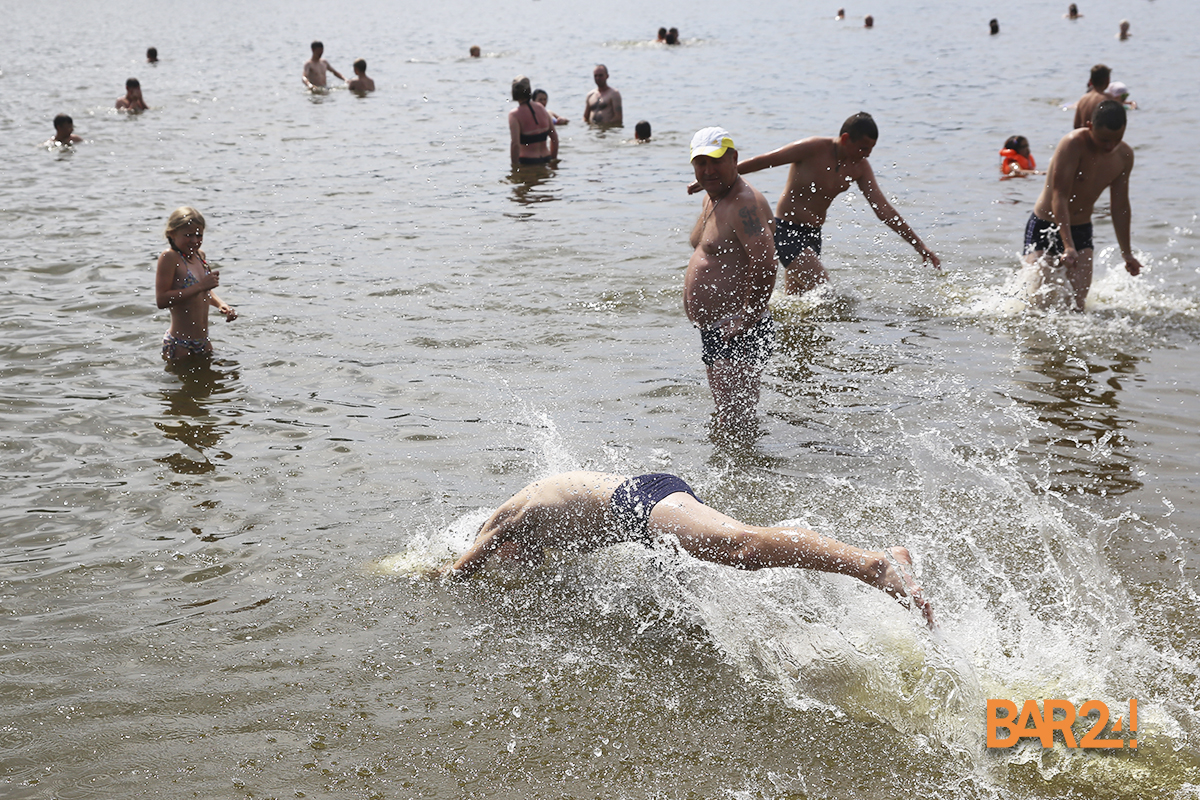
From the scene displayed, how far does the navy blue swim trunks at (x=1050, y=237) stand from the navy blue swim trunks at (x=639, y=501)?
5566 mm

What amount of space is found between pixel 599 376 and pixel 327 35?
161ft

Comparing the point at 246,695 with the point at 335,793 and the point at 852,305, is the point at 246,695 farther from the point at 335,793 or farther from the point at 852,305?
the point at 852,305

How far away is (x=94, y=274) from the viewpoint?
1042 cm

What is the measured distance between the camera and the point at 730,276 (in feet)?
19.7

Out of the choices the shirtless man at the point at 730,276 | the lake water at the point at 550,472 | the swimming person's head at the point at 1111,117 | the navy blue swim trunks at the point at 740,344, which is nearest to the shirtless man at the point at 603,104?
the lake water at the point at 550,472

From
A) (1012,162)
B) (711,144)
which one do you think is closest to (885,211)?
(711,144)

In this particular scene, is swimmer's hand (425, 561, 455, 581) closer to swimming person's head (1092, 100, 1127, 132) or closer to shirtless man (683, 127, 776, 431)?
shirtless man (683, 127, 776, 431)

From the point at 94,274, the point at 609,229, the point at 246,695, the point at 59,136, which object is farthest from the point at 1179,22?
the point at 246,695

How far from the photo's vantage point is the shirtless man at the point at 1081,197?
8125mm

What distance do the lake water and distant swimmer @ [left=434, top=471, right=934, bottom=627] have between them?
0.26 m

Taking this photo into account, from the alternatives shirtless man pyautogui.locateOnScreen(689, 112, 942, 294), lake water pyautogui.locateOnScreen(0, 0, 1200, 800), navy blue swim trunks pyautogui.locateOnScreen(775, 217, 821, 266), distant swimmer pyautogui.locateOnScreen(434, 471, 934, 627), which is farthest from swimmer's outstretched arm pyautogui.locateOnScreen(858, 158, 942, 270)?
distant swimmer pyautogui.locateOnScreen(434, 471, 934, 627)

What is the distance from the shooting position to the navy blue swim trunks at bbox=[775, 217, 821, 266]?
890 centimetres

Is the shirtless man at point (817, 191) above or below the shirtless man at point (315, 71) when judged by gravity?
below

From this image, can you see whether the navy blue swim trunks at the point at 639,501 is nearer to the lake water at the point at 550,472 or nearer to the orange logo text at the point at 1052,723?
the lake water at the point at 550,472
